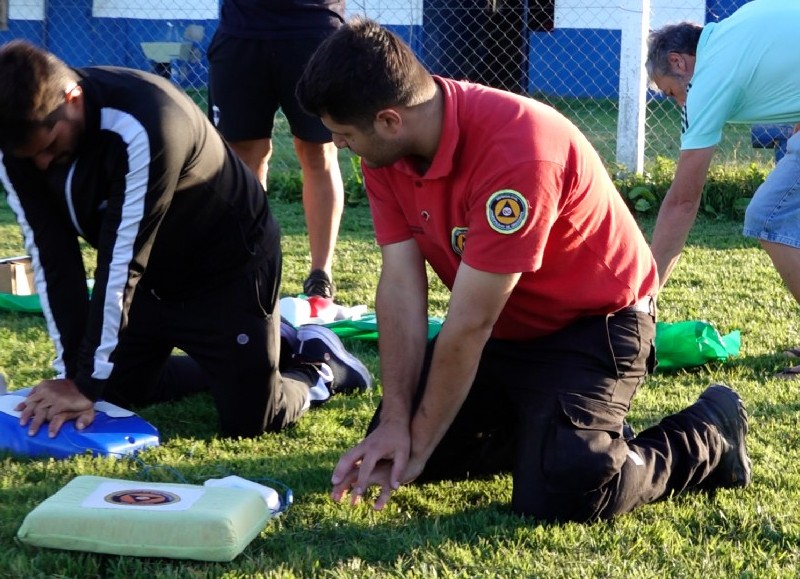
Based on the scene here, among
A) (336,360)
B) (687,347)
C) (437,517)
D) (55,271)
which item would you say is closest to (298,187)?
(336,360)

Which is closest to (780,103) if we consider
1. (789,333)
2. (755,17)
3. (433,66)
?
(755,17)

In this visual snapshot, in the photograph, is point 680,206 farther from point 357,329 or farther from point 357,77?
point 357,77

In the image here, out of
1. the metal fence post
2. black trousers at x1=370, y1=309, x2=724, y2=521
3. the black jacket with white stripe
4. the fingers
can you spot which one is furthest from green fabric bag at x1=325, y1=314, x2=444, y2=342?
the metal fence post

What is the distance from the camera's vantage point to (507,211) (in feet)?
8.45

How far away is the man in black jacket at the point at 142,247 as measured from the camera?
3.03 metres

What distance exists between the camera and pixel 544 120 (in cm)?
268

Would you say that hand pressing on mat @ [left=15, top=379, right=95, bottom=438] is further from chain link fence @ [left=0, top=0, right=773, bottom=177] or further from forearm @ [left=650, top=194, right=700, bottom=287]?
chain link fence @ [left=0, top=0, right=773, bottom=177]

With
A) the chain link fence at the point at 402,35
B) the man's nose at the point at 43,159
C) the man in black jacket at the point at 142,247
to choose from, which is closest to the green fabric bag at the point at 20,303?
the man in black jacket at the point at 142,247

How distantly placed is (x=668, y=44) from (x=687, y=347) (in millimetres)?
1118

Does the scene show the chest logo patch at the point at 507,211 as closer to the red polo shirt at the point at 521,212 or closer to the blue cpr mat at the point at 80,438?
the red polo shirt at the point at 521,212

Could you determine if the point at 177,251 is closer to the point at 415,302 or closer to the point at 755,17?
the point at 415,302

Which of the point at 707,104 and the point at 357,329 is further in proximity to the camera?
the point at 357,329

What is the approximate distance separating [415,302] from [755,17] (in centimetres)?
189

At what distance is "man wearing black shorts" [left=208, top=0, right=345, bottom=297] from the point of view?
16.8 ft
